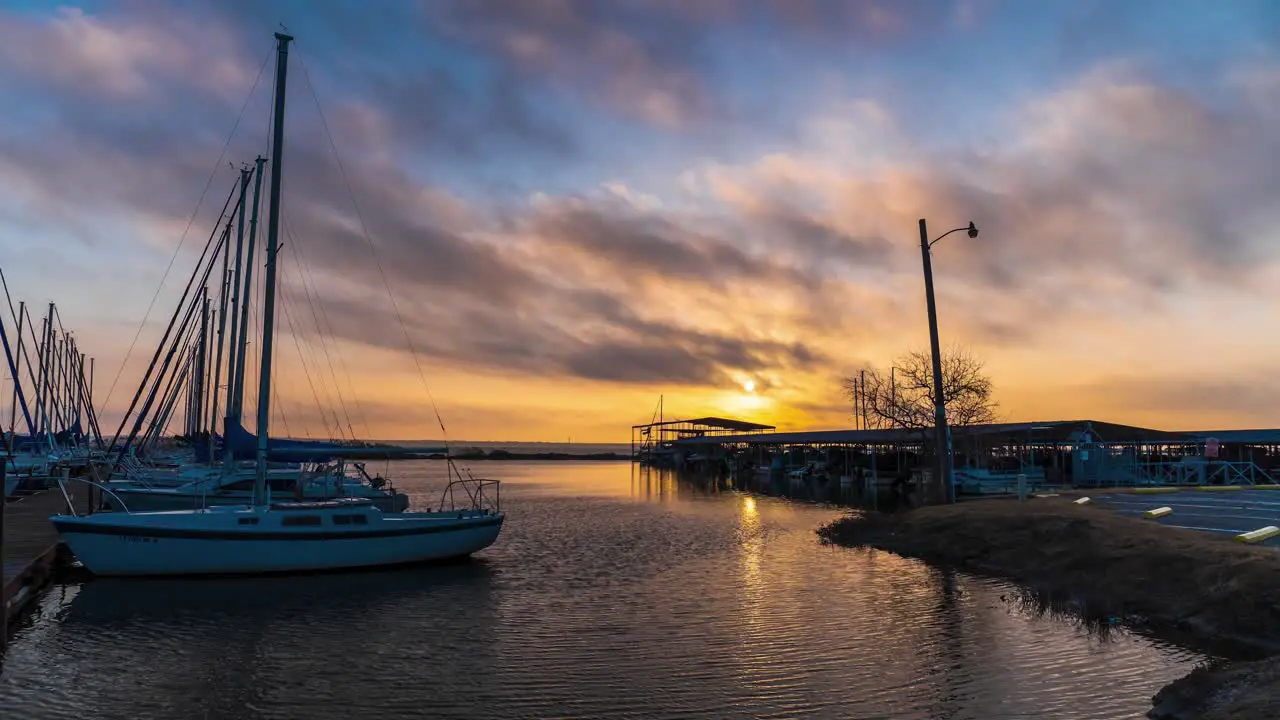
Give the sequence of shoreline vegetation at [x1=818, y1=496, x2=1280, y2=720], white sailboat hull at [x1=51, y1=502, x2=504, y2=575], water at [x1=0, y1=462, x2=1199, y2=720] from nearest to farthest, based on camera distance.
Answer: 1. shoreline vegetation at [x1=818, y1=496, x2=1280, y2=720]
2. water at [x1=0, y1=462, x2=1199, y2=720]
3. white sailboat hull at [x1=51, y1=502, x2=504, y2=575]

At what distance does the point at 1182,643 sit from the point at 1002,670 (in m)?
4.59

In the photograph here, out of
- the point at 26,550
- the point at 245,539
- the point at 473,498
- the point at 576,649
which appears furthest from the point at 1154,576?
the point at 26,550

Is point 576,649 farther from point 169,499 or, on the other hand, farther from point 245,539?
point 169,499

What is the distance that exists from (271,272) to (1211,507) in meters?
36.1

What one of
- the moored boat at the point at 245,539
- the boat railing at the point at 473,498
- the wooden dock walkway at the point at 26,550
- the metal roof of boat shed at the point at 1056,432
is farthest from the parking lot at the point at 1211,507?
the wooden dock walkway at the point at 26,550

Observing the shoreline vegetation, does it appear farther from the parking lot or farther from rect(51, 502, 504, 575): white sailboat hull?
Answer: rect(51, 502, 504, 575): white sailboat hull

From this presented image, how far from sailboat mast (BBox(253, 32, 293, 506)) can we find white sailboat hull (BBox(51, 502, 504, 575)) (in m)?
2.25

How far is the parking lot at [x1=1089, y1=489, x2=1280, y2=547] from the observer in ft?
83.8

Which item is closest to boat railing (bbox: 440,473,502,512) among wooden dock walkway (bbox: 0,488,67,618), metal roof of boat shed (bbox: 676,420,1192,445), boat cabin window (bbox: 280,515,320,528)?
boat cabin window (bbox: 280,515,320,528)

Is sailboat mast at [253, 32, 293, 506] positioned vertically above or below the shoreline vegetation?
above

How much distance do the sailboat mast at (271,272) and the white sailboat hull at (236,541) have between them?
2.25m

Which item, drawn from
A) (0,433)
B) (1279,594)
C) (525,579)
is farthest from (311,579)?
(1279,594)

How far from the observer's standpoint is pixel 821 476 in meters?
102

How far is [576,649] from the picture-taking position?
1745 cm
